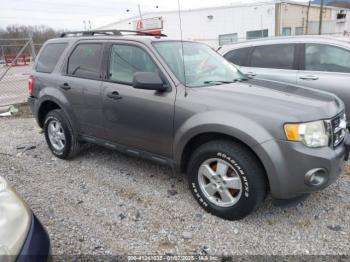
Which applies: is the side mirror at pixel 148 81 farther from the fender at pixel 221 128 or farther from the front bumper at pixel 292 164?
the front bumper at pixel 292 164

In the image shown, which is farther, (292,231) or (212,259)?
(292,231)

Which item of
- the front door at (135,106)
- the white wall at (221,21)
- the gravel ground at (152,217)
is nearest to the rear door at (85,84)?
→ the front door at (135,106)

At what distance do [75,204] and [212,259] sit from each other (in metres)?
1.72

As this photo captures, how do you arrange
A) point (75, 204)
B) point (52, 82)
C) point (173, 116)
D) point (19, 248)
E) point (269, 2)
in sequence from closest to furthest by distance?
1. point (19, 248)
2. point (173, 116)
3. point (75, 204)
4. point (52, 82)
5. point (269, 2)

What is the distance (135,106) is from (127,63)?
593mm

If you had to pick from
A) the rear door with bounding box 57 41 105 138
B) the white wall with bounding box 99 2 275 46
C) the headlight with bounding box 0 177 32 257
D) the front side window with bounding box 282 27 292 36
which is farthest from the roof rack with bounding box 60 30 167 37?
the front side window with bounding box 282 27 292 36

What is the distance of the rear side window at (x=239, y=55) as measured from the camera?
5941 millimetres

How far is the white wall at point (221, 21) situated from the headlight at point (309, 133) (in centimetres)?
2487

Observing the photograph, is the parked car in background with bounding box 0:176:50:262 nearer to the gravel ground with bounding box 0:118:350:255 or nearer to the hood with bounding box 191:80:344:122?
the gravel ground with bounding box 0:118:350:255

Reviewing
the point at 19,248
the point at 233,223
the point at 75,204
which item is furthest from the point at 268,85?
the point at 19,248

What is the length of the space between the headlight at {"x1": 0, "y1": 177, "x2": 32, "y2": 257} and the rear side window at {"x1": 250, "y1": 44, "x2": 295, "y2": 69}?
4748mm

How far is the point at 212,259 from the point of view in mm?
2672

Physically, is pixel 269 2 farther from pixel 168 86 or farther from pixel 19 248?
pixel 19 248

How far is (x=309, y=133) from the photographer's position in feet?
8.88
